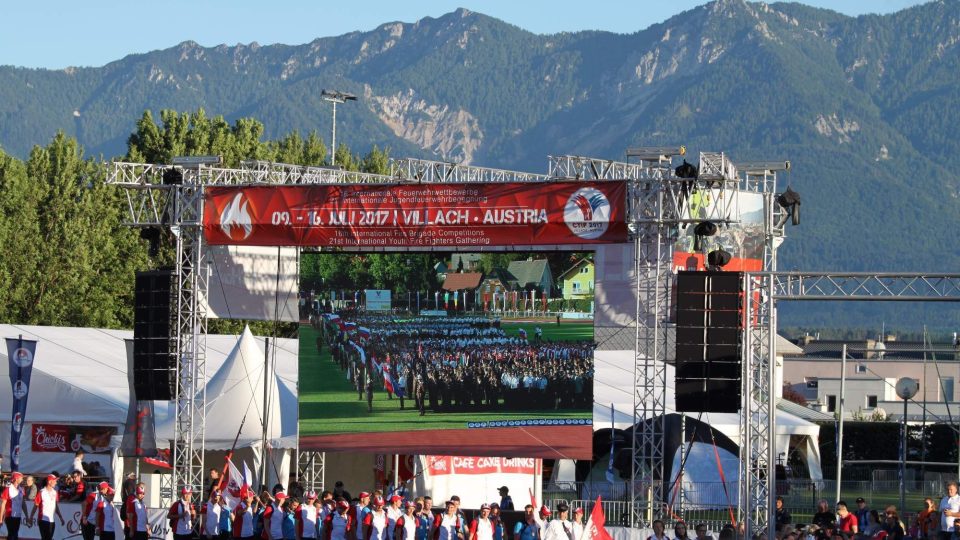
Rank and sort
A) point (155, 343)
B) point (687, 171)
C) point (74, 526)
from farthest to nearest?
point (155, 343) < point (74, 526) < point (687, 171)

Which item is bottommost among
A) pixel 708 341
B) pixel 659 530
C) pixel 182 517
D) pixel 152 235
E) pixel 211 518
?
pixel 211 518

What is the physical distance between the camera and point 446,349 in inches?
1145

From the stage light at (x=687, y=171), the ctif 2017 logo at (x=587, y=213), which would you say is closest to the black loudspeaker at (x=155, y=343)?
the ctif 2017 logo at (x=587, y=213)

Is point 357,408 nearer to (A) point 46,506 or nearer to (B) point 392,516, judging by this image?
(B) point 392,516

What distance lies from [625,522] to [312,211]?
8.11 m

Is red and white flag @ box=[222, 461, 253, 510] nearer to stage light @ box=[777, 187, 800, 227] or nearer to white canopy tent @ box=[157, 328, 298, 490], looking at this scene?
white canopy tent @ box=[157, 328, 298, 490]

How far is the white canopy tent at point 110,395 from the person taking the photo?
31.7 meters

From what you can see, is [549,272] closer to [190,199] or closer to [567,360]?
[567,360]

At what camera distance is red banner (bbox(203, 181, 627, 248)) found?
2684 cm

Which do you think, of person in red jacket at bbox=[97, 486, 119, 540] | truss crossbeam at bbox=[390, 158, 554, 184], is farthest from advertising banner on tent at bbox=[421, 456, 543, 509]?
person in red jacket at bbox=[97, 486, 119, 540]

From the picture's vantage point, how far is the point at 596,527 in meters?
23.0

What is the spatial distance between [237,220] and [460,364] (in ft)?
16.4

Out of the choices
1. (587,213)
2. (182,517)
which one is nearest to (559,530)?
(587,213)

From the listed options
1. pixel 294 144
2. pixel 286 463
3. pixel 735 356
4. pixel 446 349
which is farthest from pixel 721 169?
pixel 294 144
